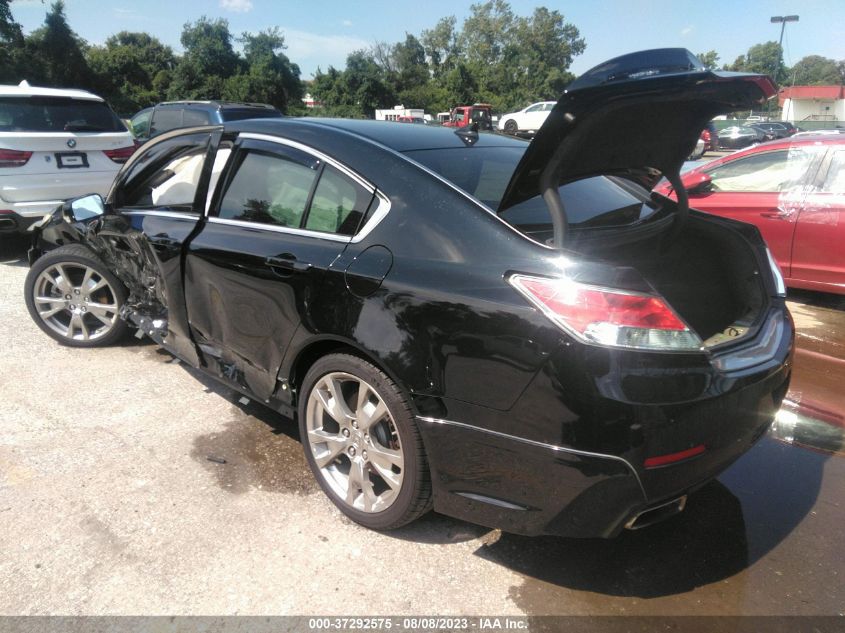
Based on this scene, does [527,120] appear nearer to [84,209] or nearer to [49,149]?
[49,149]

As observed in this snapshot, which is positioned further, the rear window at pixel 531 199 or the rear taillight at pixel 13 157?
the rear taillight at pixel 13 157

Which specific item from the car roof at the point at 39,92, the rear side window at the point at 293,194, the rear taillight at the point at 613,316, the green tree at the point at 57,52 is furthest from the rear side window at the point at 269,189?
the green tree at the point at 57,52

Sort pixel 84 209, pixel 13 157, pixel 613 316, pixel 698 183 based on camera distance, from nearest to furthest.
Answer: pixel 613 316, pixel 84 209, pixel 698 183, pixel 13 157

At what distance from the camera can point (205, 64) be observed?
5678cm

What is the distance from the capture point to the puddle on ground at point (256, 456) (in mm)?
2930

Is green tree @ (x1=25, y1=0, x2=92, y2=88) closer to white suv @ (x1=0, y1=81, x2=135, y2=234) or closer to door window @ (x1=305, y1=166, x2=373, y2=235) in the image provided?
white suv @ (x1=0, y1=81, x2=135, y2=234)

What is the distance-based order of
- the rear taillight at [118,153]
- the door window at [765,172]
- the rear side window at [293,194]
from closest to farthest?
the rear side window at [293,194], the door window at [765,172], the rear taillight at [118,153]

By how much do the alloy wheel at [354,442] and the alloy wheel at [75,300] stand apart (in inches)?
93.5

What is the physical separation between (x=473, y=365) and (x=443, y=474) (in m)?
0.45

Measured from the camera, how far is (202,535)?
101 inches

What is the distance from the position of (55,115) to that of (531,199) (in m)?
6.74

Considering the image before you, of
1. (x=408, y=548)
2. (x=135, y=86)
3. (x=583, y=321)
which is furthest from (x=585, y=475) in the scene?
(x=135, y=86)

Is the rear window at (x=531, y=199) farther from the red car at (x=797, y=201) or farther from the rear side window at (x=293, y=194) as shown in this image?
the red car at (x=797, y=201)

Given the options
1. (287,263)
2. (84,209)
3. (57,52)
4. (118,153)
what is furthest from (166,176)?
(57,52)
